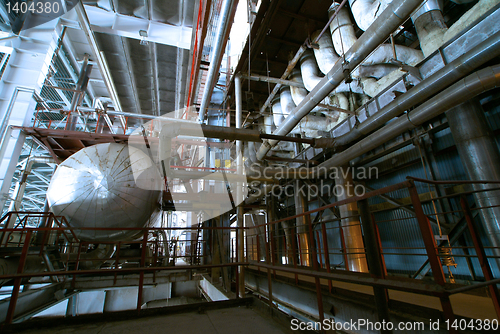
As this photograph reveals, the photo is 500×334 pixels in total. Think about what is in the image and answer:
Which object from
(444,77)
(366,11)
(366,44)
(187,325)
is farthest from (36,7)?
(444,77)

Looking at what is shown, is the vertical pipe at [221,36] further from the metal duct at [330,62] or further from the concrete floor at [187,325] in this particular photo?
the concrete floor at [187,325]

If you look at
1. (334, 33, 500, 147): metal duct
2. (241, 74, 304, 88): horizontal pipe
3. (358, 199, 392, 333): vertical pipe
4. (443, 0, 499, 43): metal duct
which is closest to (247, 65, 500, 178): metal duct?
(334, 33, 500, 147): metal duct

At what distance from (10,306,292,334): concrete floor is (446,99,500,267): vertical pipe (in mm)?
4084

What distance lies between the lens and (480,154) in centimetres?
426

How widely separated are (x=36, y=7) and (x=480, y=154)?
48.0 ft

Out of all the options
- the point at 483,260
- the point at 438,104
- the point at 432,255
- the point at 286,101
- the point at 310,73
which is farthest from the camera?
the point at 286,101

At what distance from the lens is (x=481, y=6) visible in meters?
4.04

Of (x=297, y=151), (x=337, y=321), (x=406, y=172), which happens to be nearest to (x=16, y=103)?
(x=297, y=151)

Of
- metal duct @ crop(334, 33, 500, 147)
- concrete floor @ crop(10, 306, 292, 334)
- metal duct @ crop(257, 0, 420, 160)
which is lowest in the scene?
concrete floor @ crop(10, 306, 292, 334)

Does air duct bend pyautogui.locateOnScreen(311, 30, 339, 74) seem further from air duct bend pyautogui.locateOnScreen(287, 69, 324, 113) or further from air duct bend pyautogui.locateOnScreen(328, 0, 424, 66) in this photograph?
air duct bend pyautogui.locateOnScreen(287, 69, 324, 113)

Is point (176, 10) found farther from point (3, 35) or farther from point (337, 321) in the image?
point (337, 321)

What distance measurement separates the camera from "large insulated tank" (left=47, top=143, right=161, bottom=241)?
21.9 ft

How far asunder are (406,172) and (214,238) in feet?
23.5

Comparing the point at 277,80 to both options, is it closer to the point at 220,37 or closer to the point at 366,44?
the point at 220,37
